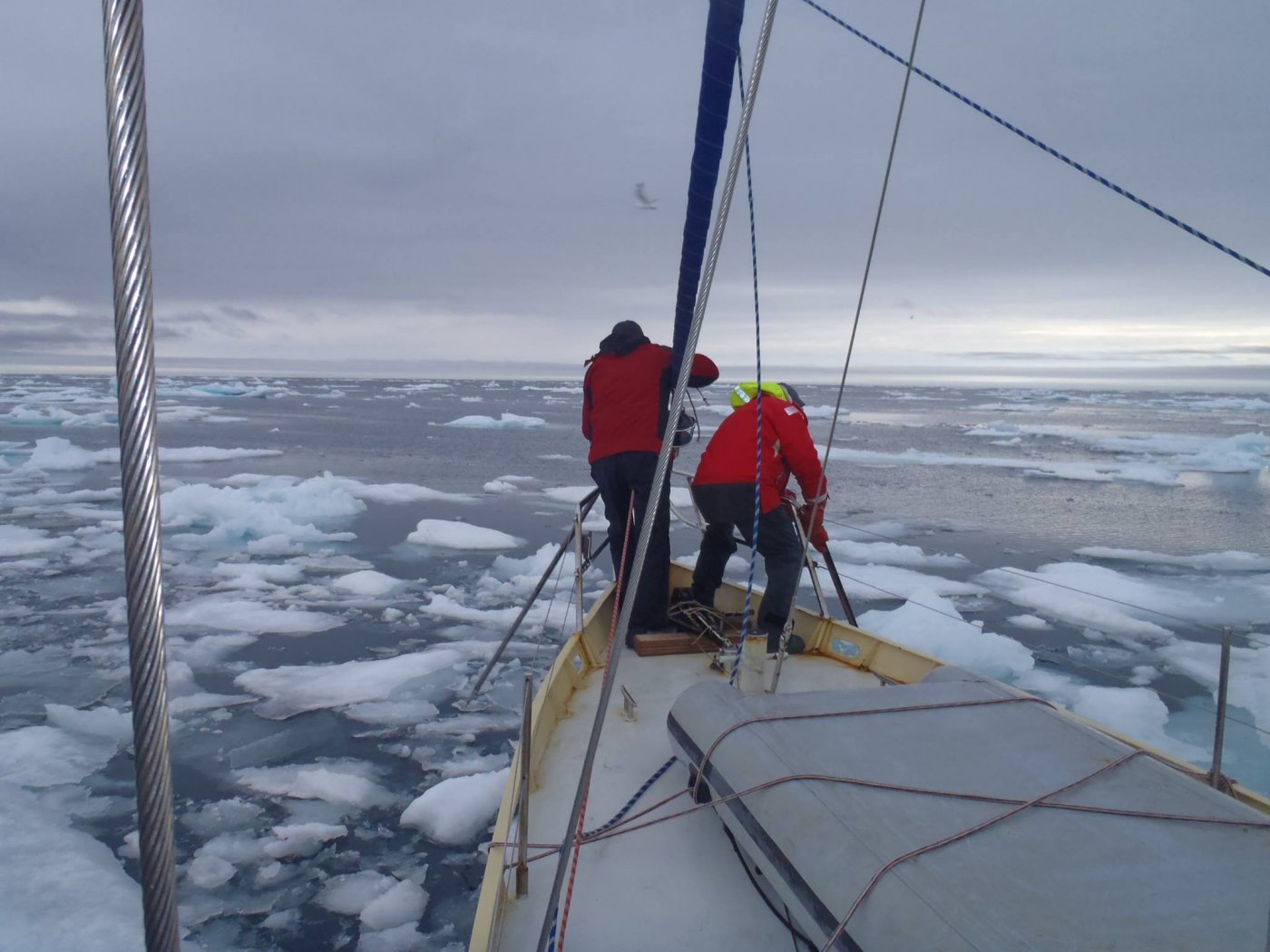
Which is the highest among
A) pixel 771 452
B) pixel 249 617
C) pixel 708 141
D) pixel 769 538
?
pixel 708 141

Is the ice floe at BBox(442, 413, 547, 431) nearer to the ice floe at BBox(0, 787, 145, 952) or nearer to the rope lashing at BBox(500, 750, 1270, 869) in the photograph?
the ice floe at BBox(0, 787, 145, 952)

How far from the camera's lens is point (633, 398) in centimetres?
351

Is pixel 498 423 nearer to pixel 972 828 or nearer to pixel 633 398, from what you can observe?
pixel 633 398

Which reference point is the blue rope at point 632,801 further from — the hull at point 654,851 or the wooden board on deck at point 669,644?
the wooden board on deck at point 669,644

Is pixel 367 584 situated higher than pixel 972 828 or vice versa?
pixel 972 828

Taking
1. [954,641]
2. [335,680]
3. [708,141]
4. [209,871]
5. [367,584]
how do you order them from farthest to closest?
[367,584], [954,641], [335,680], [209,871], [708,141]

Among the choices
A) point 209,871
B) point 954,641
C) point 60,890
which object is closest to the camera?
point 60,890

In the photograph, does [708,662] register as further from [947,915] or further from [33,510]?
[33,510]

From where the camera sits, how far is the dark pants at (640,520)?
11.6 ft

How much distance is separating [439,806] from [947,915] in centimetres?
274

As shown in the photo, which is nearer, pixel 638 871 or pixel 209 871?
pixel 638 871

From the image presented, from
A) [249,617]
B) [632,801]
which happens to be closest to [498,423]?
[249,617]

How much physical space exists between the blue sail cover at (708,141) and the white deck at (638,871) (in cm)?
→ 129

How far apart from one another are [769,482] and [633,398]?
678mm
